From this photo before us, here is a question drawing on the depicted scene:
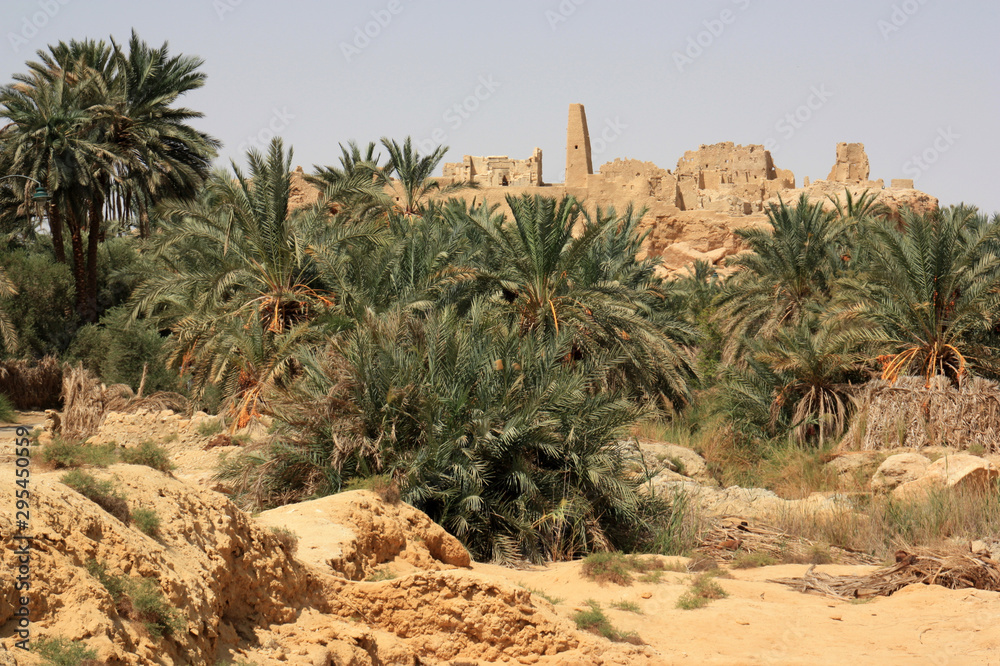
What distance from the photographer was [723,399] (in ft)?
57.4

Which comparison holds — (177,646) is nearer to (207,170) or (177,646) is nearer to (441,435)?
(441,435)

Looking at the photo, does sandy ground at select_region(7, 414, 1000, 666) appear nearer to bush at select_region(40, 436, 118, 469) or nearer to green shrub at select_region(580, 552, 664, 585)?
green shrub at select_region(580, 552, 664, 585)

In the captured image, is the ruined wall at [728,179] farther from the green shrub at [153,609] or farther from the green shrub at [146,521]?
the green shrub at [153,609]

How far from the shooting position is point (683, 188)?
38.4m

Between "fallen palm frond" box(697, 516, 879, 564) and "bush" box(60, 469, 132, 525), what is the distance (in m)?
6.62

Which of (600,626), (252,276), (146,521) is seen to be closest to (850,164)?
(252,276)

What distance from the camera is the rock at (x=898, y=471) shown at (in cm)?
1227

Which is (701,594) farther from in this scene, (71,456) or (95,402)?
(95,402)

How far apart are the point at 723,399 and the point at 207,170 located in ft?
52.0

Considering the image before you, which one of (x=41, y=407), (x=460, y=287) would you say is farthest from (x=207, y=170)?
(x=460, y=287)

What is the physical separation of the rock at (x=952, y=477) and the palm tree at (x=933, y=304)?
324 cm

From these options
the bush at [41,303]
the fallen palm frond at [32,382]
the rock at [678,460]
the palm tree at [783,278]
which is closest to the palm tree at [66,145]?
the bush at [41,303]

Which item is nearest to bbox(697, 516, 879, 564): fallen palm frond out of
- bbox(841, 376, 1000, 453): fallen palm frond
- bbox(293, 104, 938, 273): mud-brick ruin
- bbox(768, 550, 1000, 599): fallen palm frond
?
bbox(768, 550, 1000, 599): fallen palm frond

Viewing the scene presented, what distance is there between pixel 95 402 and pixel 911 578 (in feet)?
43.8
